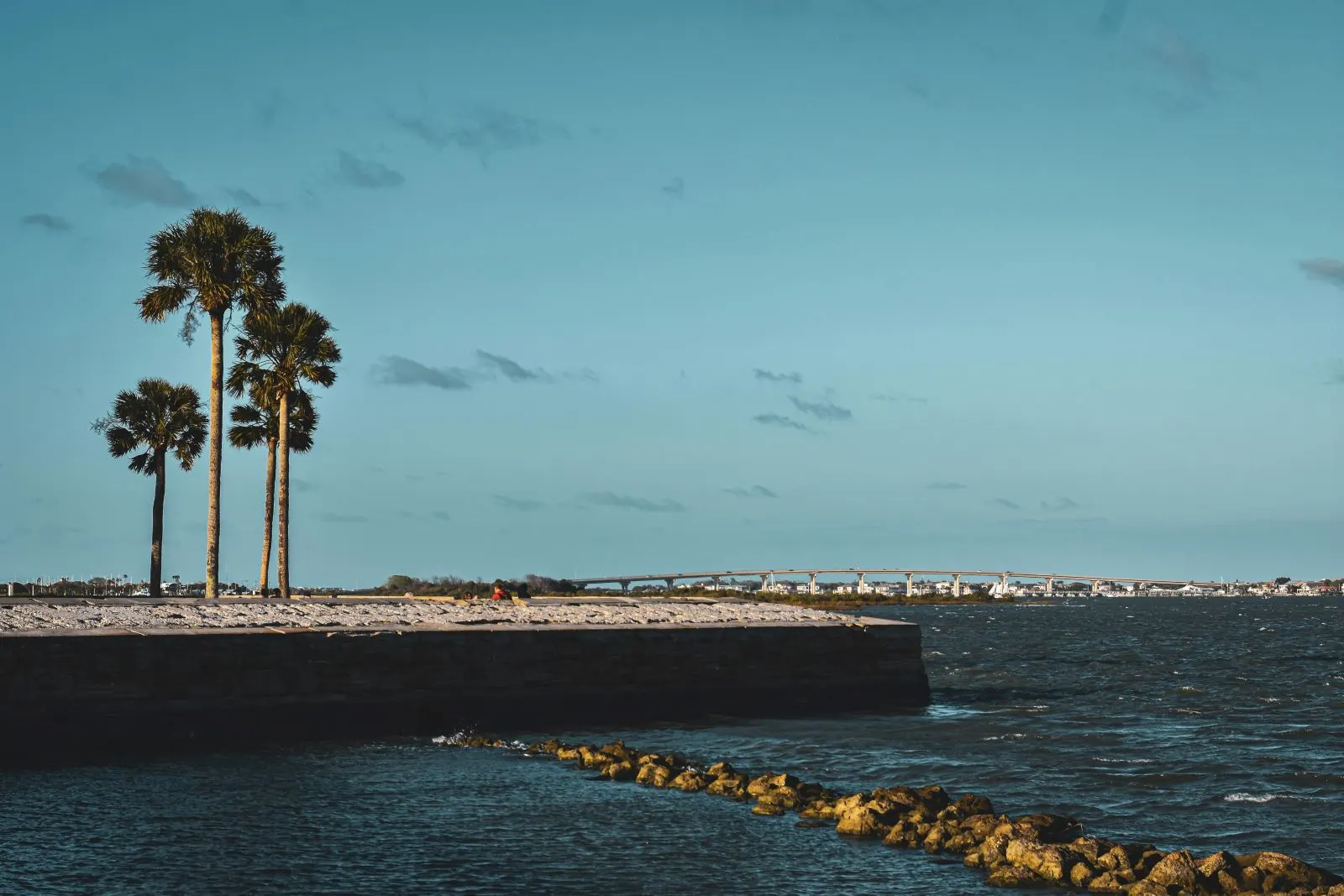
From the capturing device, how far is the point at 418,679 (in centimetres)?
3061

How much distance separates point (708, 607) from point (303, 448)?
25.4 meters

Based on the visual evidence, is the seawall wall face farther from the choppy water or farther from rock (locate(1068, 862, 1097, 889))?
rock (locate(1068, 862, 1097, 889))

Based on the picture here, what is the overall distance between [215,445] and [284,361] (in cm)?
875

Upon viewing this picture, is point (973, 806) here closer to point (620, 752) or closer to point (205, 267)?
point (620, 752)

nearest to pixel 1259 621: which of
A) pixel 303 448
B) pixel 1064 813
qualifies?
pixel 303 448

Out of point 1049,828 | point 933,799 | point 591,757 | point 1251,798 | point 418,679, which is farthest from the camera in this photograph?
point 418,679

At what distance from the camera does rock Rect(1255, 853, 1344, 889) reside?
1573 centimetres

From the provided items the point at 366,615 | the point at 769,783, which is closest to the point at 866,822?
the point at 769,783

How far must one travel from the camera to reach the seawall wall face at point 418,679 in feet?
86.7

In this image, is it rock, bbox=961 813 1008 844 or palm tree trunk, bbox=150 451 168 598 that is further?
palm tree trunk, bbox=150 451 168 598

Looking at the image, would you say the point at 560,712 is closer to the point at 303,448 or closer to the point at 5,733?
the point at 5,733

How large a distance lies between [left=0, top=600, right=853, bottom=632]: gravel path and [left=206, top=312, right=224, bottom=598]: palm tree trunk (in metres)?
7.20

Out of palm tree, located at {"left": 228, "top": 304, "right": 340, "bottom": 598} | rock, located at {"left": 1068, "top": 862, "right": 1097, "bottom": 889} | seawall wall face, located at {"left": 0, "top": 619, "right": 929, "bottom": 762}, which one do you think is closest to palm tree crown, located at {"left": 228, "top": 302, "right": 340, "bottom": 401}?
palm tree, located at {"left": 228, "top": 304, "right": 340, "bottom": 598}

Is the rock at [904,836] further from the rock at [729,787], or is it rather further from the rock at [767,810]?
the rock at [729,787]
